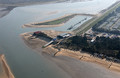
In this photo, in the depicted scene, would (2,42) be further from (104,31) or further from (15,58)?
(104,31)

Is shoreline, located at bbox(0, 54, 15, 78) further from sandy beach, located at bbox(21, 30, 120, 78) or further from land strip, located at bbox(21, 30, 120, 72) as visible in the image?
land strip, located at bbox(21, 30, 120, 72)

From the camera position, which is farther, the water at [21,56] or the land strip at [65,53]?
the water at [21,56]

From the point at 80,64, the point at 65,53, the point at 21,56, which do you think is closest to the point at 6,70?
the point at 21,56

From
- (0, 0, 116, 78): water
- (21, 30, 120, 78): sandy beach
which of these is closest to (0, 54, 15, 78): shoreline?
(0, 0, 116, 78): water

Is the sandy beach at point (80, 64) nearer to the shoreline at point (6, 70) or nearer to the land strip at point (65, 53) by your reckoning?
the land strip at point (65, 53)

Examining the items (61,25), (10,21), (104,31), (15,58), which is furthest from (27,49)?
(10,21)

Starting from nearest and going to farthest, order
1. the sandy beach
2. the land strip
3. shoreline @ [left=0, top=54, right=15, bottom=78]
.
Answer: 1. the sandy beach
2. shoreline @ [left=0, top=54, right=15, bottom=78]
3. the land strip

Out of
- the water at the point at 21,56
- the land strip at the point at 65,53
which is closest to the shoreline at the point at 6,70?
the water at the point at 21,56

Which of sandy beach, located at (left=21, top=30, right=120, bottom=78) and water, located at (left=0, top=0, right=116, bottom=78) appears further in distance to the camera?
water, located at (left=0, top=0, right=116, bottom=78)
